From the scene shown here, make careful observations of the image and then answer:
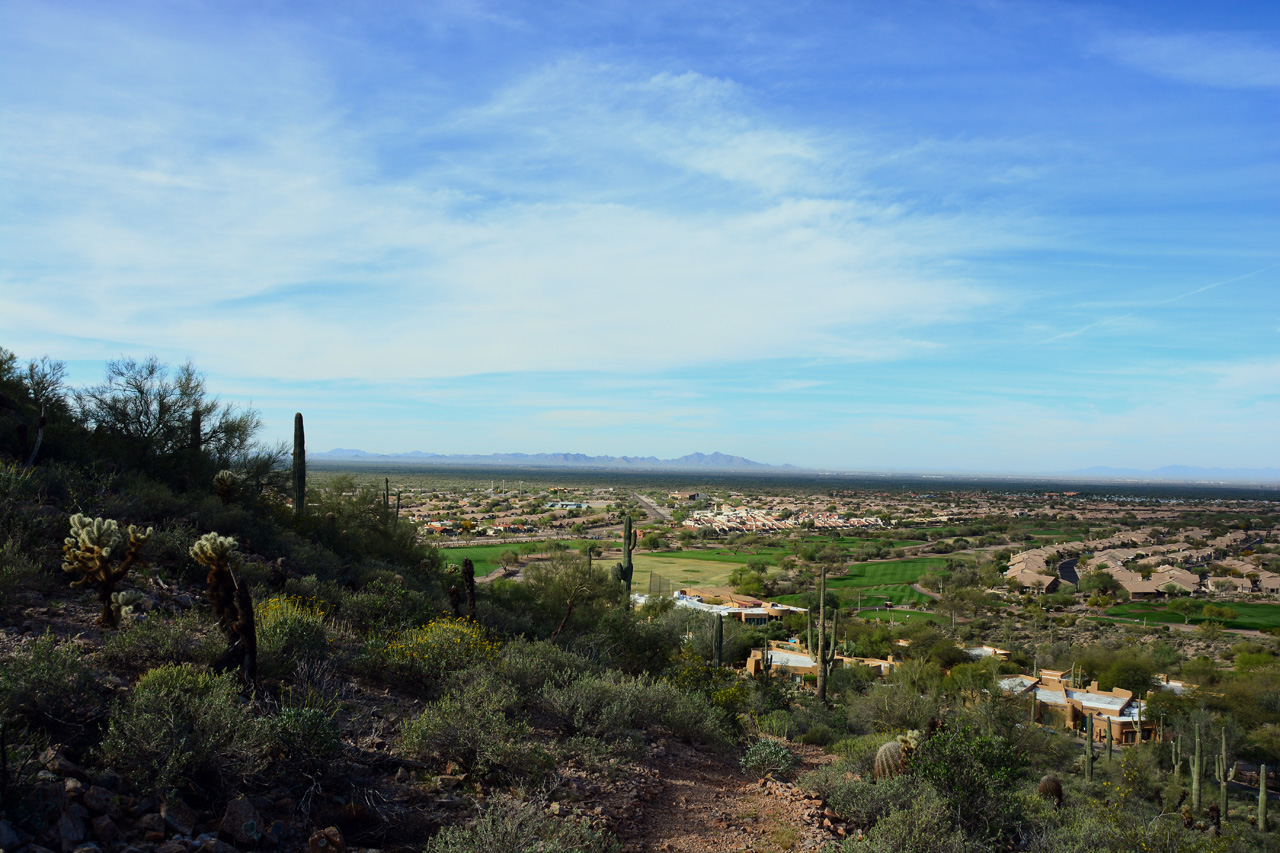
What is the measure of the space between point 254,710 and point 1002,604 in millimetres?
53980

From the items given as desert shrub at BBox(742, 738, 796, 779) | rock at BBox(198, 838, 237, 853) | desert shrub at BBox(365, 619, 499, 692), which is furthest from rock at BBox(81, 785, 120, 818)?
desert shrub at BBox(742, 738, 796, 779)

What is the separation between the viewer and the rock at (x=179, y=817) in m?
4.41

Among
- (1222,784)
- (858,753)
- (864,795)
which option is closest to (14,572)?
(864,795)

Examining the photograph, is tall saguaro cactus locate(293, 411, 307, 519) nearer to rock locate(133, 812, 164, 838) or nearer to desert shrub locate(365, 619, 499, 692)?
desert shrub locate(365, 619, 499, 692)

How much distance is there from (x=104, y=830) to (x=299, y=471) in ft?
48.2

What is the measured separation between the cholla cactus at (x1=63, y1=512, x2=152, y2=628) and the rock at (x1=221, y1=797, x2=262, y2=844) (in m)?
4.28

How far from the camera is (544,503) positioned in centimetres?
10794

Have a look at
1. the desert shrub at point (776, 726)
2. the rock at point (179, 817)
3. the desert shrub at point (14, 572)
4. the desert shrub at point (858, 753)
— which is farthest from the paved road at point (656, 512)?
the rock at point (179, 817)

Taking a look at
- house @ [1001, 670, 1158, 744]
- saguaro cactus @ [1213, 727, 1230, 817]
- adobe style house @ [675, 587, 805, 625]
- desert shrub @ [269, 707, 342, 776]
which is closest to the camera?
desert shrub @ [269, 707, 342, 776]

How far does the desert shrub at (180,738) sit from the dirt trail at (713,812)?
10.6ft

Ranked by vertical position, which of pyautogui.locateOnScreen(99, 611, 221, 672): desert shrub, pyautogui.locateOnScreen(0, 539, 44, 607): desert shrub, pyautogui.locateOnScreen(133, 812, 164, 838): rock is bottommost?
pyautogui.locateOnScreen(133, 812, 164, 838): rock

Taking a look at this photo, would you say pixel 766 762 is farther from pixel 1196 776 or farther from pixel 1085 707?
pixel 1085 707

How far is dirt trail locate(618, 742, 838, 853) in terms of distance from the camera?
6312mm

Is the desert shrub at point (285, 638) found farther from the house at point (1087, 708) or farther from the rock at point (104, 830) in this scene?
the house at point (1087, 708)
